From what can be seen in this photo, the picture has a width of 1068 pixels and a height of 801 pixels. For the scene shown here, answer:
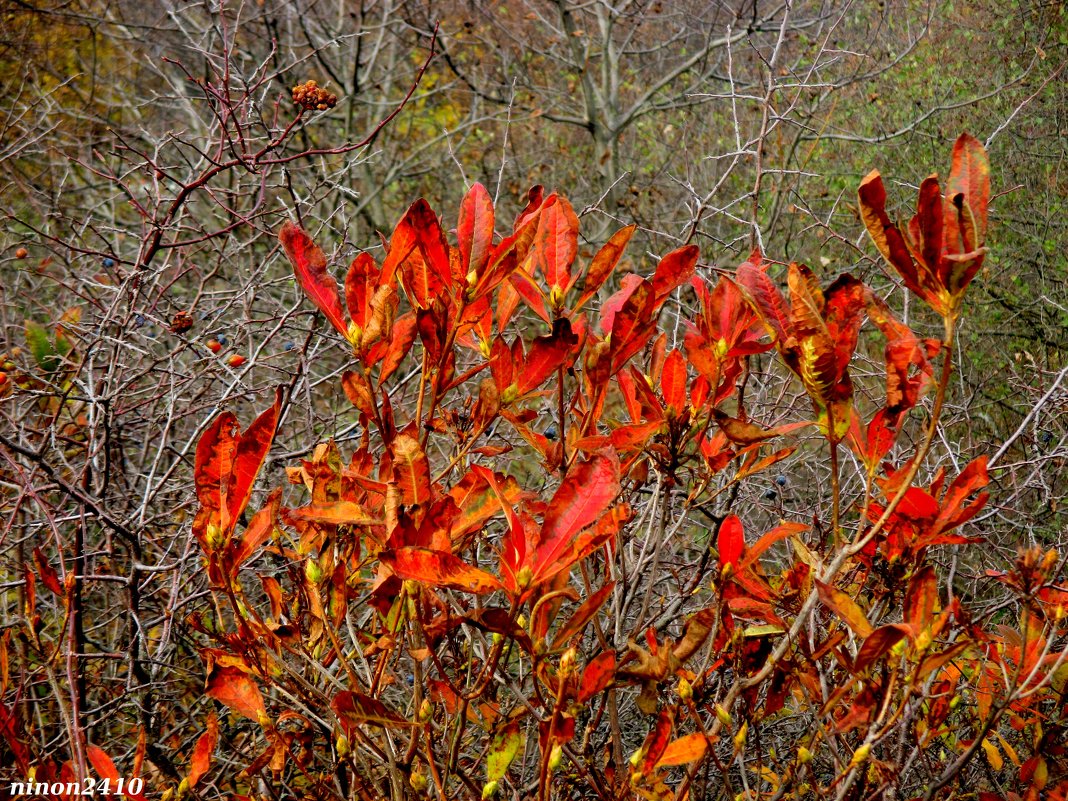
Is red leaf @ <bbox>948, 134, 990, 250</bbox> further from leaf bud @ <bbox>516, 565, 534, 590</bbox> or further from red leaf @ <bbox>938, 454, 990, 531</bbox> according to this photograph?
leaf bud @ <bbox>516, 565, 534, 590</bbox>

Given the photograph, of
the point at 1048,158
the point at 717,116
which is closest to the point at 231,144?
the point at 1048,158

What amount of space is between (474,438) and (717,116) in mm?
6708

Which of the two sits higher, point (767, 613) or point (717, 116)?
point (767, 613)

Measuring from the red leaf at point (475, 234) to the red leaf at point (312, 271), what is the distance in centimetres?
15

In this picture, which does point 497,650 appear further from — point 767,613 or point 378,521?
point 767,613

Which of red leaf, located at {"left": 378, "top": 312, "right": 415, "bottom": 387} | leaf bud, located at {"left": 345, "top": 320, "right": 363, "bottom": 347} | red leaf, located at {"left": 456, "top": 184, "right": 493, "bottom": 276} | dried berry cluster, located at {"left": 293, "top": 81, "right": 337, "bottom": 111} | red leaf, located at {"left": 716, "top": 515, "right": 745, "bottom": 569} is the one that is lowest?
red leaf, located at {"left": 716, "top": 515, "right": 745, "bottom": 569}

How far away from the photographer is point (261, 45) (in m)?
7.76

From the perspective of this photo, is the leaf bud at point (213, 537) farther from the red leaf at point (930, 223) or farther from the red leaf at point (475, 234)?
the red leaf at point (930, 223)

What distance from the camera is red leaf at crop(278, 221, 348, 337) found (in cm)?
97

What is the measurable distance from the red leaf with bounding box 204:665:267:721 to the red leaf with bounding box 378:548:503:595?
36 cm

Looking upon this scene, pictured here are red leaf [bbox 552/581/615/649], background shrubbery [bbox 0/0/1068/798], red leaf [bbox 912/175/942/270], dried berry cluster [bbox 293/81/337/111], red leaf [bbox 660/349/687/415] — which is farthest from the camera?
dried berry cluster [bbox 293/81/337/111]

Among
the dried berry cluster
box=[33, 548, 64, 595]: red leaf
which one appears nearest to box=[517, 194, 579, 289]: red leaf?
box=[33, 548, 64, 595]: red leaf

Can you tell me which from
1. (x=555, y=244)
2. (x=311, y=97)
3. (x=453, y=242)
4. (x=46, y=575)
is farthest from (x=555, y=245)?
(x=453, y=242)

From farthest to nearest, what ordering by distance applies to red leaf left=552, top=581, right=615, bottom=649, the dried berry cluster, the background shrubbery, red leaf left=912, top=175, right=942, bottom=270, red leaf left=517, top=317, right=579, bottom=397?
the dried berry cluster < the background shrubbery < red leaf left=517, top=317, right=579, bottom=397 < red leaf left=552, top=581, right=615, bottom=649 < red leaf left=912, top=175, right=942, bottom=270
